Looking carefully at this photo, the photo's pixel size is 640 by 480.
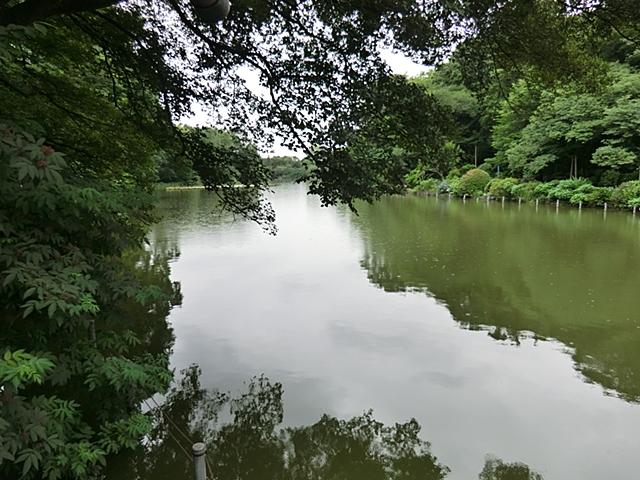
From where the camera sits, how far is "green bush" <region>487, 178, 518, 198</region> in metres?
27.8

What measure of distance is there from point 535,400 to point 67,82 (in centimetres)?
634

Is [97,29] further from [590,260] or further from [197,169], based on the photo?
[590,260]

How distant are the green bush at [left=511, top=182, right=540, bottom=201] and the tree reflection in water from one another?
25.2m

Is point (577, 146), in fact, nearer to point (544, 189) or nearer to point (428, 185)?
point (544, 189)

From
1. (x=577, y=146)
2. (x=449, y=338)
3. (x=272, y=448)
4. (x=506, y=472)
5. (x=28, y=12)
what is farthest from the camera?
(x=577, y=146)

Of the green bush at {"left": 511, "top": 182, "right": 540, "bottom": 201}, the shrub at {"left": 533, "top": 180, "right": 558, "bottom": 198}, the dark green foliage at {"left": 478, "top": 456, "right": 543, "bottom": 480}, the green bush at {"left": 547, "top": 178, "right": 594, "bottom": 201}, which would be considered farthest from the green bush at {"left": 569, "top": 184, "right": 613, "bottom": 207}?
the dark green foliage at {"left": 478, "top": 456, "right": 543, "bottom": 480}

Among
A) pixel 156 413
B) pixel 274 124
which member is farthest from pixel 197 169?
pixel 156 413

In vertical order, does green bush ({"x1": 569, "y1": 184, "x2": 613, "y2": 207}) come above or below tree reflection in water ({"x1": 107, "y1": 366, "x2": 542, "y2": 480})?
above

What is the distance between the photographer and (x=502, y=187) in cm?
2822

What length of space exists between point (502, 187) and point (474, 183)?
8.94 ft

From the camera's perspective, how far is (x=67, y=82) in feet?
16.4

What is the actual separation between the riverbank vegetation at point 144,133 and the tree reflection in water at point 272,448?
49 cm

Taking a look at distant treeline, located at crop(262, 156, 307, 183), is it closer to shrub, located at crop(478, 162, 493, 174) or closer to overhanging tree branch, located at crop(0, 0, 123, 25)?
overhanging tree branch, located at crop(0, 0, 123, 25)

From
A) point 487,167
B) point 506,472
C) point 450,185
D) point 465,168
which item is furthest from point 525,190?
point 506,472
